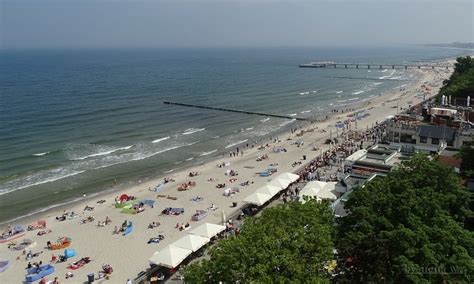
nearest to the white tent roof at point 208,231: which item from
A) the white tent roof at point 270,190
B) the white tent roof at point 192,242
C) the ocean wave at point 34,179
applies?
the white tent roof at point 192,242

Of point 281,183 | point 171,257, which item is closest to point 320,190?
point 281,183

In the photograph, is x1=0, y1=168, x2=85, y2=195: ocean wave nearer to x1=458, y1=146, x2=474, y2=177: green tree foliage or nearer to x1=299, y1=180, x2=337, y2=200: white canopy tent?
x1=299, y1=180, x2=337, y2=200: white canopy tent

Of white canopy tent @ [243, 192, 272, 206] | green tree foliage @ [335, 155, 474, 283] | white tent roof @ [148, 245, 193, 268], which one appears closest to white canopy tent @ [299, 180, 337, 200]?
white canopy tent @ [243, 192, 272, 206]

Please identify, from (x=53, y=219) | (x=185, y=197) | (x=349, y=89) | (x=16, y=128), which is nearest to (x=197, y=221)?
(x=185, y=197)

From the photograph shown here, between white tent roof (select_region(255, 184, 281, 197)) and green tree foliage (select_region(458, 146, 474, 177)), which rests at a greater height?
green tree foliage (select_region(458, 146, 474, 177))

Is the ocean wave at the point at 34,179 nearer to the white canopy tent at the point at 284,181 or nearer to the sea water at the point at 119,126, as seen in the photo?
the sea water at the point at 119,126

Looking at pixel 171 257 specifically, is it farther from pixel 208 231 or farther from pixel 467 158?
pixel 467 158
